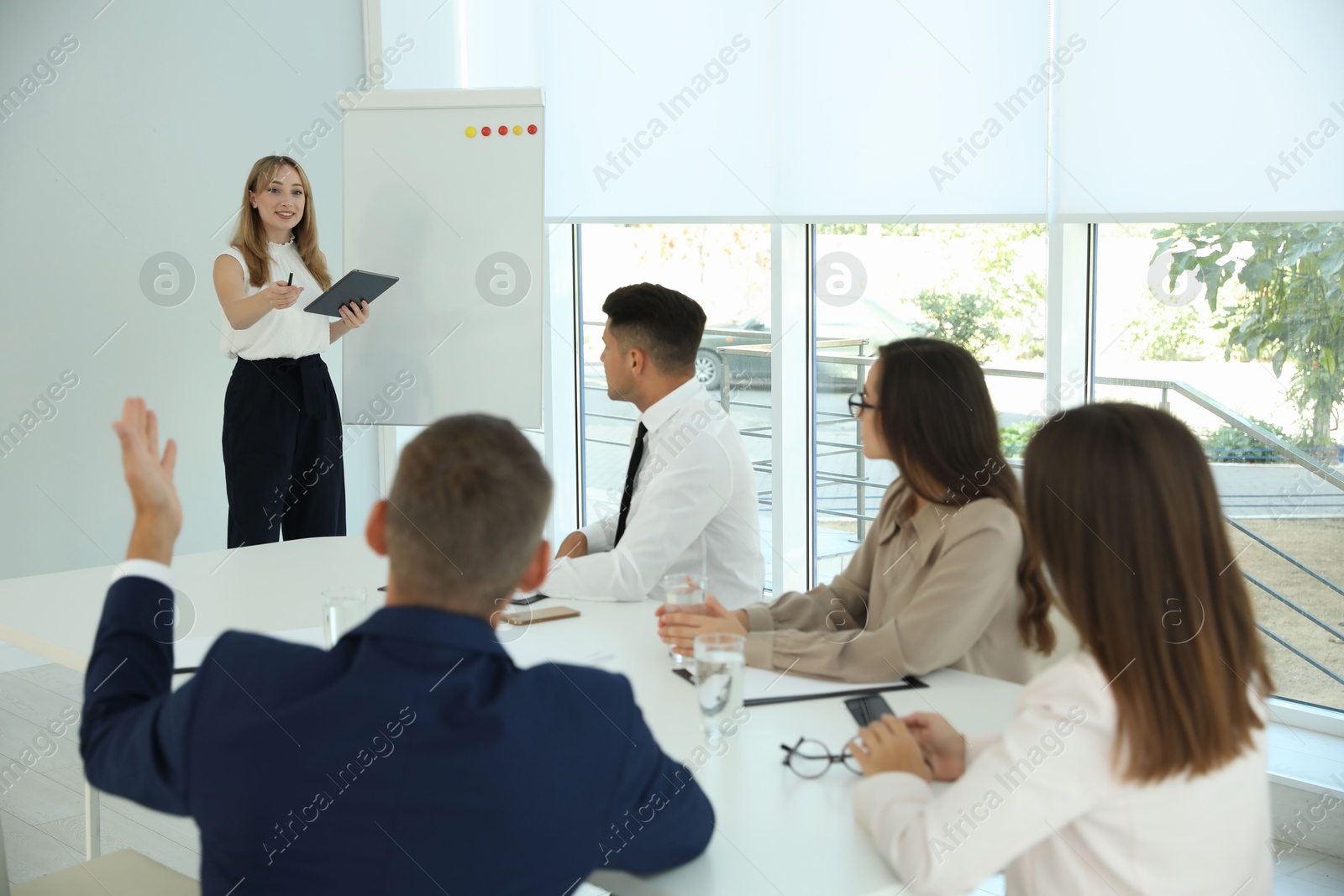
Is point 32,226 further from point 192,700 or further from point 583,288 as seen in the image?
point 192,700

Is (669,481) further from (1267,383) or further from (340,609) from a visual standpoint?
(1267,383)

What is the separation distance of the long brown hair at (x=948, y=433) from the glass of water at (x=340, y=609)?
35.4 inches

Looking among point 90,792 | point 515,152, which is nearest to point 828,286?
point 515,152

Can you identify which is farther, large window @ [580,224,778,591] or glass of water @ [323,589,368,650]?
large window @ [580,224,778,591]

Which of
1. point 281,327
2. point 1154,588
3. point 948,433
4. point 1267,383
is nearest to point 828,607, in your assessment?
point 948,433

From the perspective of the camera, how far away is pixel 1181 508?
3.80 feet

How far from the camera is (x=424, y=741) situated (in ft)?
3.40

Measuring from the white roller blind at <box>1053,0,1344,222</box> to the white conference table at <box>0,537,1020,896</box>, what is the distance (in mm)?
1712

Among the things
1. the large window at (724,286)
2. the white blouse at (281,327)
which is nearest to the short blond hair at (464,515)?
the white blouse at (281,327)

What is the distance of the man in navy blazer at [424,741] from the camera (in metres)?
1.05

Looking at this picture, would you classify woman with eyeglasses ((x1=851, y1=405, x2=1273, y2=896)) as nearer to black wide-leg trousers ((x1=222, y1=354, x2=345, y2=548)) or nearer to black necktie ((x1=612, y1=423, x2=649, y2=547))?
black necktie ((x1=612, y1=423, x2=649, y2=547))

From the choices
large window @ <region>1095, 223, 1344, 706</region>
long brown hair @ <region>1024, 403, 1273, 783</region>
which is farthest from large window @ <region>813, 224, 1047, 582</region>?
long brown hair @ <region>1024, 403, 1273, 783</region>

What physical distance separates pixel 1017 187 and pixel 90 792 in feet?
9.18

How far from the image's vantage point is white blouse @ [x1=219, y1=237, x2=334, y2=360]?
3.66 m
